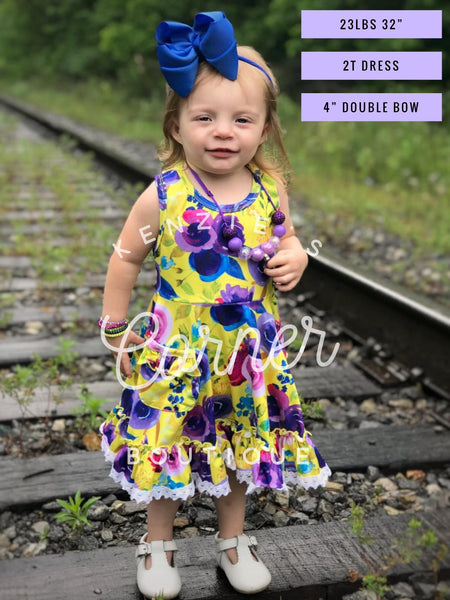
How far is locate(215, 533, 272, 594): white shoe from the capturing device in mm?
2012

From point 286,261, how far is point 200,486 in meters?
0.63

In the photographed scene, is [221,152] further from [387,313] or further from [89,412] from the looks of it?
[387,313]

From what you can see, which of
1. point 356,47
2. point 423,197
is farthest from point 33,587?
point 356,47

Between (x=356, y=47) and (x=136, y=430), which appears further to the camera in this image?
(x=356, y=47)

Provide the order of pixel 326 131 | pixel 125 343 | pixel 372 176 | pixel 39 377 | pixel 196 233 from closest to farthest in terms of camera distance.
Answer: pixel 196 233 → pixel 125 343 → pixel 39 377 → pixel 372 176 → pixel 326 131

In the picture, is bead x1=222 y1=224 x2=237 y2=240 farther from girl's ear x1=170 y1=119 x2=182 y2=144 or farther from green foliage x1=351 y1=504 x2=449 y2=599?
green foliage x1=351 y1=504 x2=449 y2=599

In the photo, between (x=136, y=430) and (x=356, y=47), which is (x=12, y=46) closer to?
(x=356, y=47)

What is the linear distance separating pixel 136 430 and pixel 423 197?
5.57 meters

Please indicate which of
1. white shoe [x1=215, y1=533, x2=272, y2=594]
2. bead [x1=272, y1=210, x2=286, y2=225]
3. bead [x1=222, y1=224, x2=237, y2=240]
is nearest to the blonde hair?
bead [x1=272, y1=210, x2=286, y2=225]

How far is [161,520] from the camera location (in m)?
2.09

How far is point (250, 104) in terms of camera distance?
1.88 meters

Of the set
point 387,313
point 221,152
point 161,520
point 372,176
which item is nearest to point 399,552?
point 161,520

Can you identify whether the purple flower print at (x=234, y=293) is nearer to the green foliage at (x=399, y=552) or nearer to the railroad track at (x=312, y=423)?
the green foliage at (x=399, y=552)

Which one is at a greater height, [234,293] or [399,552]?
[234,293]
